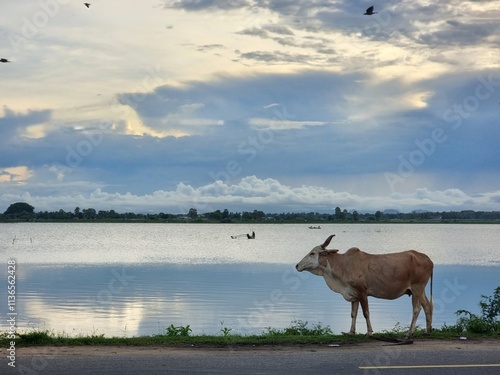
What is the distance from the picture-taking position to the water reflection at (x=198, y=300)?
869 inches

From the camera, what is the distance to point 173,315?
24625mm

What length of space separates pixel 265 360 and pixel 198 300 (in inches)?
744

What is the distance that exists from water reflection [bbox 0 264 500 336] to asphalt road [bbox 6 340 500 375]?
4.85 m

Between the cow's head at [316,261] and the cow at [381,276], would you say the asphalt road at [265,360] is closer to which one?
the cow at [381,276]

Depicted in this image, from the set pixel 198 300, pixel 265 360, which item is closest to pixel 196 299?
pixel 198 300

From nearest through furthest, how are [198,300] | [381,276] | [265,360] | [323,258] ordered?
[265,360] < [381,276] < [323,258] < [198,300]

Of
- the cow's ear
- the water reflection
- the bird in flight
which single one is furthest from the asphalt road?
the bird in flight

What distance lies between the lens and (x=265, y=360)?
35.5 ft

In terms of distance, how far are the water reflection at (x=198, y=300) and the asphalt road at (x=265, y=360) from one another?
15.9 ft

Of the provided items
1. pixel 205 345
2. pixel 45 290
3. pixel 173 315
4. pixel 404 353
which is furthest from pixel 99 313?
pixel 404 353

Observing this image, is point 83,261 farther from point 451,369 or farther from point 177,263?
point 451,369

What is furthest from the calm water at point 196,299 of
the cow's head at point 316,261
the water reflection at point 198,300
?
the cow's head at point 316,261

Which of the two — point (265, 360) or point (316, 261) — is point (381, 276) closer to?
point (316, 261)

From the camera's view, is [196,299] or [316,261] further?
[196,299]
